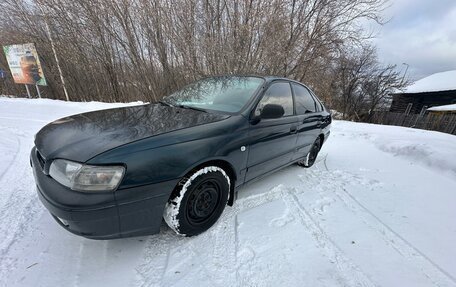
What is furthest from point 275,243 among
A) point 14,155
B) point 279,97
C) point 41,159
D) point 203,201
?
point 14,155

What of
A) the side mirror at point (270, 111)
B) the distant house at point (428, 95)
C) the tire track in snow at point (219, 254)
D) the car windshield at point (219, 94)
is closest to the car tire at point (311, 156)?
the tire track in snow at point (219, 254)

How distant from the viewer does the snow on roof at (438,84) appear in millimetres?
20994

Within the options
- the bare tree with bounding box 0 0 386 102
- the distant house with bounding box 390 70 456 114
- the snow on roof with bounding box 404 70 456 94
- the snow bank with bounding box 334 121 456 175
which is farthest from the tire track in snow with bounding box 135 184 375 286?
the snow on roof with bounding box 404 70 456 94

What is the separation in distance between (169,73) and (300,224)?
10582 millimetres

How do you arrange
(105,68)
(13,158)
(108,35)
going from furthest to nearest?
(105,68), (108,35), (13,158)

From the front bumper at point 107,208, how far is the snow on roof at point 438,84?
28.5 meters

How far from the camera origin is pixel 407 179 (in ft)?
12.7

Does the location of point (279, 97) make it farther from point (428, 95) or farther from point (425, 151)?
point (428, 95)

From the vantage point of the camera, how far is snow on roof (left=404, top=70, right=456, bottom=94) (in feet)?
68.9

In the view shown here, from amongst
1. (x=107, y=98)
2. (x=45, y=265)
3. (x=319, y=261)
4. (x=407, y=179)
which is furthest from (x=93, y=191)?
(x=107, y=98)

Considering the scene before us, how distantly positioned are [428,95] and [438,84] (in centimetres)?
127

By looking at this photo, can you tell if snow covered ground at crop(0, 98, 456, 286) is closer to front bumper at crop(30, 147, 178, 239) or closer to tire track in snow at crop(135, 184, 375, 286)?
tire track in snow at crop(135, 184, 375, 286)

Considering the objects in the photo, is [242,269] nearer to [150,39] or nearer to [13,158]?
[13,158]

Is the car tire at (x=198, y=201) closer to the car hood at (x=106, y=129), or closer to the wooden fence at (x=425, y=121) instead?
the car hood at (x=106, y=129)
